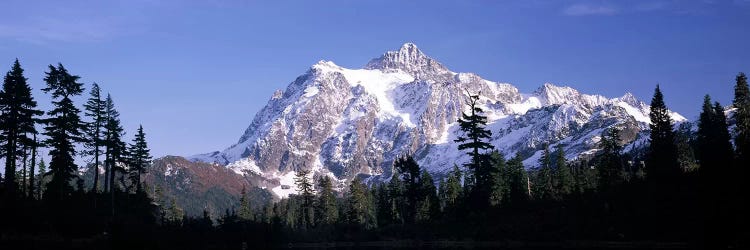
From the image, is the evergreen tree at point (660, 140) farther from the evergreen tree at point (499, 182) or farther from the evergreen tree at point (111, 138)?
the evergreen tree at point (111, 138)

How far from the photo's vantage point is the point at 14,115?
50438 millimetres

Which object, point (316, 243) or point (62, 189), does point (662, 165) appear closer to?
point (316, 243)

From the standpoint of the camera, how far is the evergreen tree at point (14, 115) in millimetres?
50094

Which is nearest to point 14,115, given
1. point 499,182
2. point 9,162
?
point 9,162

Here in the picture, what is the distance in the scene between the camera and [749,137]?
66.9 metres

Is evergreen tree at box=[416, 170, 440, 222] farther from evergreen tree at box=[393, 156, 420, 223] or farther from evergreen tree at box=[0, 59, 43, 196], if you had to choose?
evergreen tree at box=[0, 59, 43, 196]

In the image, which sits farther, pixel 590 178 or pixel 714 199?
pixel 590 178

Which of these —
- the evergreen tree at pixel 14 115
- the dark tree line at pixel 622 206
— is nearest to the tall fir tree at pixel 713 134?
the dark tree line at pixel 622 206

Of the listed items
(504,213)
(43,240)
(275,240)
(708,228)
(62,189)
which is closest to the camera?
(43,240)

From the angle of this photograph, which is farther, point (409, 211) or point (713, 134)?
point (713, 134)

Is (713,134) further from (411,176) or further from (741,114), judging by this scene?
(411,176)

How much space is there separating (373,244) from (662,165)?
36.0 metres

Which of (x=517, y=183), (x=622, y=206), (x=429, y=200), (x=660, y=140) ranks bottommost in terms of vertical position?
(x=622, y=206)

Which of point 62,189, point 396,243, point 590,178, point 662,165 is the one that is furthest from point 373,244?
point 590,178
